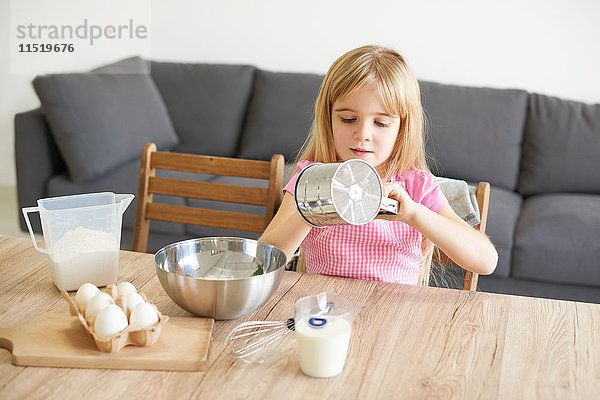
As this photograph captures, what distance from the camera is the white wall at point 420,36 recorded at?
321 cm

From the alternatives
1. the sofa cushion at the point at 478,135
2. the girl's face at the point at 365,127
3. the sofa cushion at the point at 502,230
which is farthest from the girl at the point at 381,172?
the sofa cushion at the point at 478,135

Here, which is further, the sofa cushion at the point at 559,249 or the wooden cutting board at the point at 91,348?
the sofa cushion at the point at 559,249

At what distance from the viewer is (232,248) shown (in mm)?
1276

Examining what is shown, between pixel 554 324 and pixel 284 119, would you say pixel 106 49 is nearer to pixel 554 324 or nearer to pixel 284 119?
pixel 284 119

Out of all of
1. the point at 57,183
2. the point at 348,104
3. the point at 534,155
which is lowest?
the point at 57,183

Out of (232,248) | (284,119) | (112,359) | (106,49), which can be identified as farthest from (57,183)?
(112,359)

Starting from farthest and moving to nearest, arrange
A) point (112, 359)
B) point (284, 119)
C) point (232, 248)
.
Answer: point (284, 119) < point (232, 248) < point (112, 359)

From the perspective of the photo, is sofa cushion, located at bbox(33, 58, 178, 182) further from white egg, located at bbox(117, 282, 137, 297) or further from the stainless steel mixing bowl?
white egg, located at bbox(117, 282, 137, 297)

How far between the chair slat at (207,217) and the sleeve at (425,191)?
0.40 m

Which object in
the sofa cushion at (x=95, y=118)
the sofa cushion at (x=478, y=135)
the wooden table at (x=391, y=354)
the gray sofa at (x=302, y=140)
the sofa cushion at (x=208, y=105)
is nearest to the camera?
the wooden table at (x=391, y=354)

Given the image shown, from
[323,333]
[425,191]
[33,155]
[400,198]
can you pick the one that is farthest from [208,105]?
[323,333]

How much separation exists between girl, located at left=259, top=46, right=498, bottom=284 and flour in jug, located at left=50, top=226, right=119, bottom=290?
0.31 metres

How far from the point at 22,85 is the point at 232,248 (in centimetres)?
327

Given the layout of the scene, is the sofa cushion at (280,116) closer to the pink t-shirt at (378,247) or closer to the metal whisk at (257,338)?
the pink t-shirt at (378,247)
